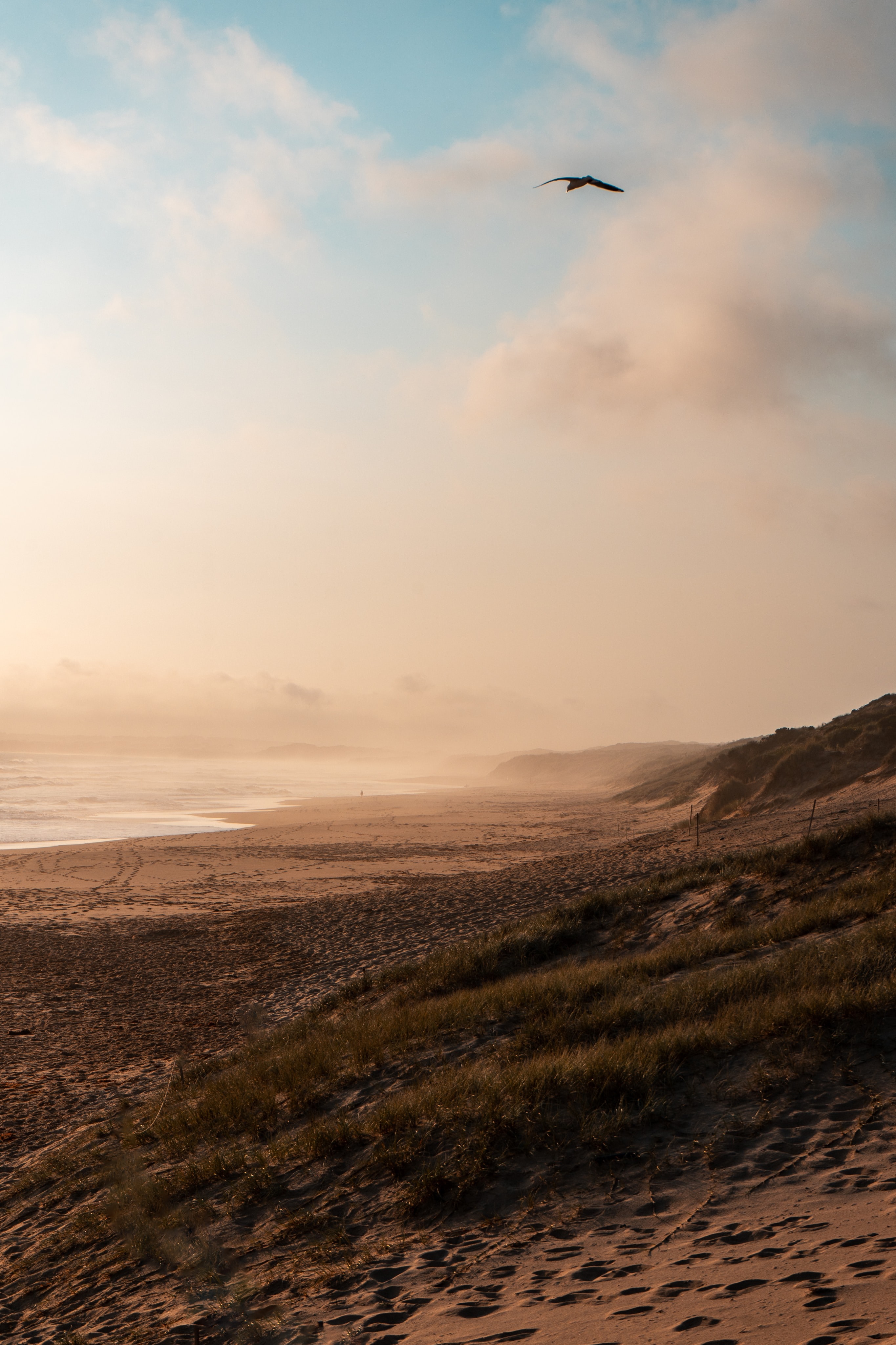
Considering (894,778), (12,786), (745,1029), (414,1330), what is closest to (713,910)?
(745,1029)

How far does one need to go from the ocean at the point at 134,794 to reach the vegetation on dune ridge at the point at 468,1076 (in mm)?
31101

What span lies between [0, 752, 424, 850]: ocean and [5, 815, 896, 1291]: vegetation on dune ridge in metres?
31.1

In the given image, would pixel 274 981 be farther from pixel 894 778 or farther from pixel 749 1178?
pixel 894 778

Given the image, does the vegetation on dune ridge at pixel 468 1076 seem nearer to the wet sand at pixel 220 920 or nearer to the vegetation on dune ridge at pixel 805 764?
the wet sand at pixel 220 920

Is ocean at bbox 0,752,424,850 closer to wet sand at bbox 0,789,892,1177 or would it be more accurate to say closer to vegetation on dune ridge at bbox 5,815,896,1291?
wet sand at bbox 0,789,892,1177

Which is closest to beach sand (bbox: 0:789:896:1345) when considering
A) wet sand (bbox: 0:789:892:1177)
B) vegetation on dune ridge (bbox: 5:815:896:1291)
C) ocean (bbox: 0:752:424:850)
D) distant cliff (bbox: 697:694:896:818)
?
wet sand (bbox: 0:789:892:1177)

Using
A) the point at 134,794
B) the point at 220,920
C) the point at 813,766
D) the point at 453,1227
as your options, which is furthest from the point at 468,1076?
the point at 134,794

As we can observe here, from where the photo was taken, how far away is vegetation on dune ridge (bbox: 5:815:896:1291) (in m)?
6.23

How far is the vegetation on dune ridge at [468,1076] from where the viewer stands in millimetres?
6230

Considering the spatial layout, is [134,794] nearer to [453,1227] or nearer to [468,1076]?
[468,1076]

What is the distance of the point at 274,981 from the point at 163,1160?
8.11m

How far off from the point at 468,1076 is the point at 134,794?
69.9 m

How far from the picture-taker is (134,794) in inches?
2810

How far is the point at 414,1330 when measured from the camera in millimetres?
4355
